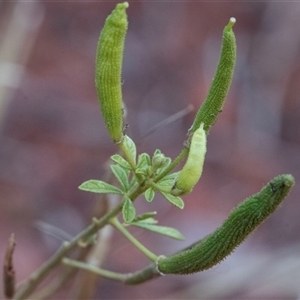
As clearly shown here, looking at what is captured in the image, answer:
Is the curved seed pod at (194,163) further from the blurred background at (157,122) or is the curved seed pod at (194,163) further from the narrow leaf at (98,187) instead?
the blurred background at (157,122)

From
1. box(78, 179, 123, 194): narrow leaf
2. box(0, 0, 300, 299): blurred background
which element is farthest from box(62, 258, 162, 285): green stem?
box(0, 0, 300, 299): blurred background

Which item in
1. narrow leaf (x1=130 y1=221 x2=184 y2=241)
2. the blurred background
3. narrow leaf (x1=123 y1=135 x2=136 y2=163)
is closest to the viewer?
narrow leaf (x1=123 y1=135 x2=136 y2=163)

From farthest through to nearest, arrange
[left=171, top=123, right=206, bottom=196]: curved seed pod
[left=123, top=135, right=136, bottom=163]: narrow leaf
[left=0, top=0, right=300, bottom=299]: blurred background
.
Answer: [left=0, top=0, right=300, bottom=299]: blurred background < [left=123, top=135, right=136, bottom=163]: narrow leaf < [left=171, top=123, right=206, bottom=196]: curved seed pod

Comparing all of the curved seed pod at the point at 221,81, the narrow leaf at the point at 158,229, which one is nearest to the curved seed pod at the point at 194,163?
the curved seed pod at the point at 221,81

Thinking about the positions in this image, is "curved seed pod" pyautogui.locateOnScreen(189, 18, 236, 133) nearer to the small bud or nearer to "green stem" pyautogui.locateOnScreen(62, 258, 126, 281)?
the small bud

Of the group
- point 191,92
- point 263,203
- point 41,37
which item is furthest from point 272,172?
point 263,203

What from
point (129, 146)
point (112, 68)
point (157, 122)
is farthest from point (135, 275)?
point (157, 122)

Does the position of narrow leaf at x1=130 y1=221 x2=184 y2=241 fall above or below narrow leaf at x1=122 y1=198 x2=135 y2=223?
above

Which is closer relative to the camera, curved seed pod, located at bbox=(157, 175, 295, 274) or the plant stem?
curved seed pod, located at bbox=(157, 175, 295, 274)
